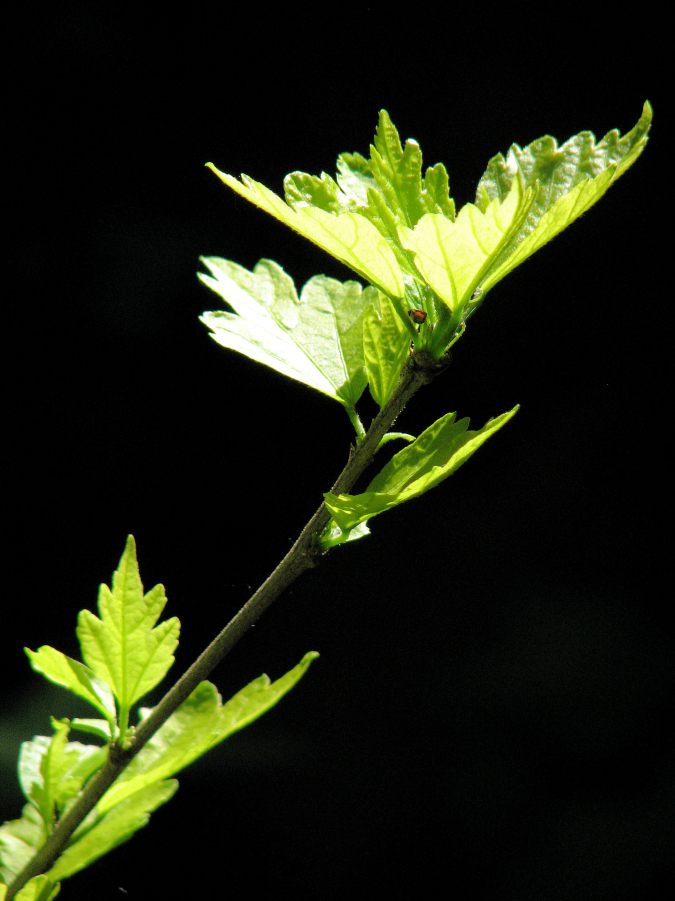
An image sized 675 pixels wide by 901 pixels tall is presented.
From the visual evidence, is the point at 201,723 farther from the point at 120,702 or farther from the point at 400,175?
the point at 400,175

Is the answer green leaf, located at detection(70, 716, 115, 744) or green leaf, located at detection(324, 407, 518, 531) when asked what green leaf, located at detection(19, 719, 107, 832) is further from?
green leaf, located at detection(324, 407, 518, 531)

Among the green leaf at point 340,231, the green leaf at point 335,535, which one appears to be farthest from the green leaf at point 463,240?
the green leaf at point 335,535

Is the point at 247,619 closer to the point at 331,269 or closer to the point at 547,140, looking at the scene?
the point at 547,140

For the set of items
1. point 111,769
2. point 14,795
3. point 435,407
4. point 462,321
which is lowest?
point 14,795

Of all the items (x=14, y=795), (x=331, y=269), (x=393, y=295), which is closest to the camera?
(x=393, y=295)

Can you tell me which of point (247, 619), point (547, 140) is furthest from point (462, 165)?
point (247, 619)

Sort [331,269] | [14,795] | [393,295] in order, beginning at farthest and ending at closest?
[331,269] < [14,795] < [393,295]

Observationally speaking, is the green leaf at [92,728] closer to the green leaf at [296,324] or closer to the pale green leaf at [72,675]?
the pale green leaf at [72,675]
